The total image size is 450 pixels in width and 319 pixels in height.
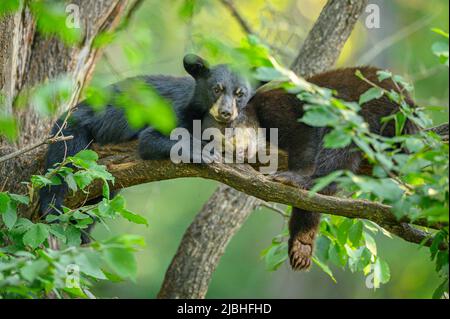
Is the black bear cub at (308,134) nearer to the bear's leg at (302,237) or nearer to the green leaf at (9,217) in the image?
the bear's leg at (302,237)

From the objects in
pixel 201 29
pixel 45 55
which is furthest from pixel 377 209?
pixel 201 29

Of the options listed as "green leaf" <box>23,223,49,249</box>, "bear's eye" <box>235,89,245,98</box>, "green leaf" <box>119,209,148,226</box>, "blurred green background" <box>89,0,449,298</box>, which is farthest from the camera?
"blurred green background" <box>89,0,449,298</box>

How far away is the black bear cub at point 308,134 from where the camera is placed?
14.7ft

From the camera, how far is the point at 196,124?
5.21m

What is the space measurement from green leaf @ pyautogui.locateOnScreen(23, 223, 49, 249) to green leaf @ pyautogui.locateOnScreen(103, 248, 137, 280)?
1.30m

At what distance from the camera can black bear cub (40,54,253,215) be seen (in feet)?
16.3

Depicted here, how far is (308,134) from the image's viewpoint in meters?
4.94

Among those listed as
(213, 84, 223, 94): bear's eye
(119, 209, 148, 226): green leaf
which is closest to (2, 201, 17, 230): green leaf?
(119, 209, 148, 226): green leaf

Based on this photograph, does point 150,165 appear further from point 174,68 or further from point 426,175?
point 174,68

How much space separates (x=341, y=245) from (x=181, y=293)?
1.75 metres

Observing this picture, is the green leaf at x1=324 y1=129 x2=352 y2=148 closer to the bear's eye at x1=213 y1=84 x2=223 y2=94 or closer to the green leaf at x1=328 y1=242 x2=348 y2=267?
the green leaf at x1=328 y1=242 x2=348 y2=267

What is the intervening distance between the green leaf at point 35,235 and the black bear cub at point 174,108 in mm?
1070

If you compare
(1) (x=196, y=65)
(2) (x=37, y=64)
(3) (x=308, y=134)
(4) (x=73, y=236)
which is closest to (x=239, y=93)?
(1) (x=196, y=65)

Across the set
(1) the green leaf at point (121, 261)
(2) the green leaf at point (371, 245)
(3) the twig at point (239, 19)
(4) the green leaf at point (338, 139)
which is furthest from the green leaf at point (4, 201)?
(3) the twig at point (239, 19)
